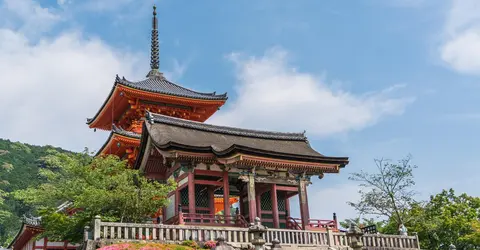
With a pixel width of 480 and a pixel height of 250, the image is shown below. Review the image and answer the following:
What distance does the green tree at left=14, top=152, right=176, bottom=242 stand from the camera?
2053 cm

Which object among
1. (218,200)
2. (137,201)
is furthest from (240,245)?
(218,200)

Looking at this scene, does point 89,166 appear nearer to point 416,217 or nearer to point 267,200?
point 267,200

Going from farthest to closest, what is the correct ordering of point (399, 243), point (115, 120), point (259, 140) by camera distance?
point (115, 120) → point (259, 140) → point (399, 243)

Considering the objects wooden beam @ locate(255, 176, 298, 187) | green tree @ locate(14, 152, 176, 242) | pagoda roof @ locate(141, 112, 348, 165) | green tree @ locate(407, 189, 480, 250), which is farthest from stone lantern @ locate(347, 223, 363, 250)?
green tree @ locate(407, 189, 480, 250)

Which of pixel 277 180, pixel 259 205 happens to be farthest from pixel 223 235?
pixel 259 205

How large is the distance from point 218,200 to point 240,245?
15.4 metres

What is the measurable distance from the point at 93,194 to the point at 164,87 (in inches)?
717

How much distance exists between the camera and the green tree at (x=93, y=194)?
67.4 feet

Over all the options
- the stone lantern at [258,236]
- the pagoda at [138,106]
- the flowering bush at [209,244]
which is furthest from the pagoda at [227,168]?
the stone lantern at [258,236]

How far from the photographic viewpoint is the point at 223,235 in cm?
1867

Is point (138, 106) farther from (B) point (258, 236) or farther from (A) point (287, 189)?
(B) point (258, 236)

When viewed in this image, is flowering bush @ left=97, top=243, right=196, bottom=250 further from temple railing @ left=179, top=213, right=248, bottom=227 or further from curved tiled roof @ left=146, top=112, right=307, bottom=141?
curved tiled roof @ left=146, top=112, right=307, bottom=141

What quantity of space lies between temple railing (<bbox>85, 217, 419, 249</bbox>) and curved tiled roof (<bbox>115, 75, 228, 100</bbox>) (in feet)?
55.2

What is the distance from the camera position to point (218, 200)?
3406 cm
